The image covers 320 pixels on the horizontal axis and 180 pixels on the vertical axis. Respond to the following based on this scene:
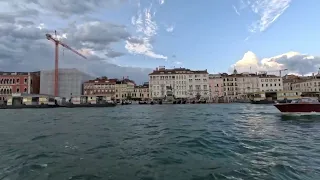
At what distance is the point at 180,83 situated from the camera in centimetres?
12588

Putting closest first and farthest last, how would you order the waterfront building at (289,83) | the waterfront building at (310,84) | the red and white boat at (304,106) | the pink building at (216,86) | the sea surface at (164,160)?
the sea surface at (164,160) < the red and white boat at (304,106) < the waterfront building at (310,84) < the pink building at (216,86) < the waterfront building at (289,83)

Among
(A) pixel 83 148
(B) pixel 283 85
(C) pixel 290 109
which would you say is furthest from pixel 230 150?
(B) pixel 283 85

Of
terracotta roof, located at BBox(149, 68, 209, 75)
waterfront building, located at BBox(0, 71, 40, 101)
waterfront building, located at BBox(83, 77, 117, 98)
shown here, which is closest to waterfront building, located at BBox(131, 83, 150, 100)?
terracotta roof, located at BBox(149, 68, 209, 75)

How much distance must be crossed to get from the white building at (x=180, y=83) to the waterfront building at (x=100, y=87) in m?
16.8

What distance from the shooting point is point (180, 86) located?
126m

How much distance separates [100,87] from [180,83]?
3457 centimetres

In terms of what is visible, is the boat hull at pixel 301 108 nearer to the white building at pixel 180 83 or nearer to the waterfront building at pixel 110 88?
the white building at pixel 180 83

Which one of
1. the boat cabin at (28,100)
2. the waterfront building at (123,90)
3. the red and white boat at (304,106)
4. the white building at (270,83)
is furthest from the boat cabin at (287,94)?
the boat cabin at (28,100)

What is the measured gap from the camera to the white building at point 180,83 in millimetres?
125000

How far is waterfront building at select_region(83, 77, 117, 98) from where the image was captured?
121 m

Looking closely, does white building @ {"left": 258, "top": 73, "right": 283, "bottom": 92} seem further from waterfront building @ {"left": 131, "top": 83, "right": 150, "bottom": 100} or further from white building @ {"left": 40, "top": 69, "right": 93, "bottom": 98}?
white building @ {"left": 40, "top": 69, "right": 93, "bottom": 98}

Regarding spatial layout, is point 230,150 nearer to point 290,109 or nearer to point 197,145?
point 197,145

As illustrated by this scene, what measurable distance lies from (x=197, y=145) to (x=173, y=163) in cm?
350

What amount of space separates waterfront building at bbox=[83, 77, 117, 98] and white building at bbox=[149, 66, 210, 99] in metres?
16.8
